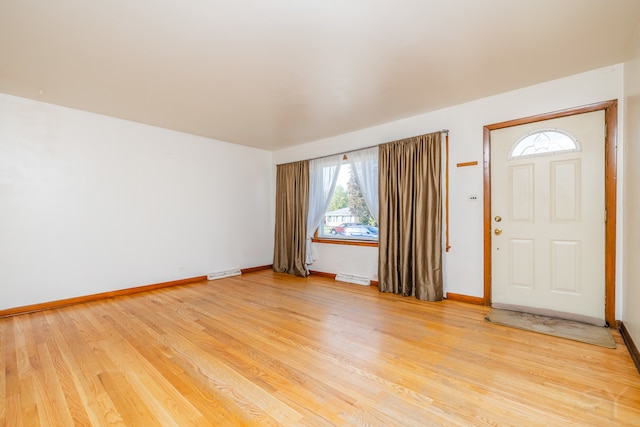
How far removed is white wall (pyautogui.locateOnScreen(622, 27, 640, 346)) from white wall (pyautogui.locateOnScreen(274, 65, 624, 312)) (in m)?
0.30

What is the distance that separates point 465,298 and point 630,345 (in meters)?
1.47

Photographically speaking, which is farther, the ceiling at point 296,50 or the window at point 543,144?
the window at point 543,144

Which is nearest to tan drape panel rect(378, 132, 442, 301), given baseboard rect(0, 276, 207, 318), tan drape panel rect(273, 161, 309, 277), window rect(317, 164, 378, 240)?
window rect(317, 164, 378, 240)

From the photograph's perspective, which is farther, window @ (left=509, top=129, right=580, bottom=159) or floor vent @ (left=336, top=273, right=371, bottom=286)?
floor vent @ (left=336, top=273, right=371, bottom=286)

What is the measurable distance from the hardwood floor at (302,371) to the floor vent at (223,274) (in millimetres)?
1680

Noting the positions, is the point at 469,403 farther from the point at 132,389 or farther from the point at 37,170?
the point at 37,170

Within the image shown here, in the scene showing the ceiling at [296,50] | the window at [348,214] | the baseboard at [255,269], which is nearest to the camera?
the ceiling at [296,50]

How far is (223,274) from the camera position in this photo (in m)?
5.21

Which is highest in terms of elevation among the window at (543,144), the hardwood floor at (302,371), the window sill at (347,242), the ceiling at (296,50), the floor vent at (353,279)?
the ceiling at (296,50)

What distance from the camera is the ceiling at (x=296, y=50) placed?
1.93 metres

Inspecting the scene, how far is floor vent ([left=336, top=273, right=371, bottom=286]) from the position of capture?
456 cm

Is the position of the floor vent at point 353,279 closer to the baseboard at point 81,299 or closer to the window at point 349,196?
the window at point 349,196

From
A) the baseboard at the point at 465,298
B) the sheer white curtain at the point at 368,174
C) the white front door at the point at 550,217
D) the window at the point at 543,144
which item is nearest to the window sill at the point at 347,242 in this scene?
the sheer white curtain at the point at 368,174

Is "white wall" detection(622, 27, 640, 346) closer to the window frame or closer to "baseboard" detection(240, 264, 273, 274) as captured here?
the window frame
